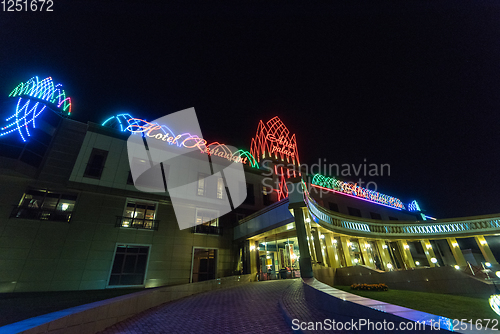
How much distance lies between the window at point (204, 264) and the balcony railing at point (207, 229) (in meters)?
1.60

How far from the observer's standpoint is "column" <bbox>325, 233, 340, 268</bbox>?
19.5 m

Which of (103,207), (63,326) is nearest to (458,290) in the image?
(63,326)

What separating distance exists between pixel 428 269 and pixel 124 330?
1728 cm

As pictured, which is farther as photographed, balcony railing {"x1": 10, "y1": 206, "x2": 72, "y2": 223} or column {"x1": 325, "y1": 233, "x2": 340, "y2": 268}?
column {"x1": 325, "y1": 233, "x2": 340, "y2": 268}

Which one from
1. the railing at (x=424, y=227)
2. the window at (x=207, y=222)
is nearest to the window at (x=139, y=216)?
the window at (x=207, y=222)

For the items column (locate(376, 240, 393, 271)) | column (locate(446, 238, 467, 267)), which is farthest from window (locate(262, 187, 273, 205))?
column (locate(446, 238, 467, 267))

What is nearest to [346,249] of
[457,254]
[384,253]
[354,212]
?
[384,253]

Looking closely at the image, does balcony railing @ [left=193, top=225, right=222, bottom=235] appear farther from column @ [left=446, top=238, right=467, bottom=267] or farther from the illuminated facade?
column @ [left=446, top=238, right=467, bottom=267]

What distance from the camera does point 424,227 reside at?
26844 mm

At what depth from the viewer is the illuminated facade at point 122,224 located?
13359mm

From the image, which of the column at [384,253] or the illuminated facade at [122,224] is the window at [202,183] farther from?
the column at [384,253]

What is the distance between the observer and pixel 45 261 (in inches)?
521

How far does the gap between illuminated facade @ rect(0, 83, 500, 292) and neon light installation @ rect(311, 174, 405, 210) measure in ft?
23.1

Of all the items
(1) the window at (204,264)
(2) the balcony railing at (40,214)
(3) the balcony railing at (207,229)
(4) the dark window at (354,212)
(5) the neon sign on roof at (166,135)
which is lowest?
(1) the window at (204,264)
